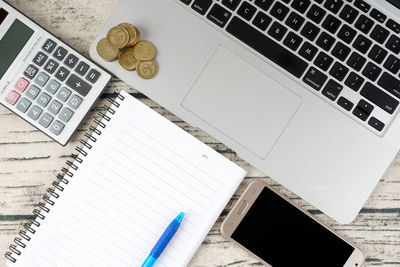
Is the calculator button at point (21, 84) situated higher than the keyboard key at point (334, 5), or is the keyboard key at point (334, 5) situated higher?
the keyboard key at point (334, 5)

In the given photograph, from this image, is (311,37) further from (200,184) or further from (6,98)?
(6,98)

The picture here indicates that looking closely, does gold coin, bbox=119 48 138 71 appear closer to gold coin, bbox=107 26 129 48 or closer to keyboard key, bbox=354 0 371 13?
gold coin, bbox=107 26 129 48

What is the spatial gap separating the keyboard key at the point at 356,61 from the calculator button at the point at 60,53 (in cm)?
38

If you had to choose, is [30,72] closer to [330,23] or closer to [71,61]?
[71,61]

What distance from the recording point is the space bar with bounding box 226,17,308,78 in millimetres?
616

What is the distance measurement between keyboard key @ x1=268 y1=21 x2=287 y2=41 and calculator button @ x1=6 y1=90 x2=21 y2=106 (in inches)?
13.8

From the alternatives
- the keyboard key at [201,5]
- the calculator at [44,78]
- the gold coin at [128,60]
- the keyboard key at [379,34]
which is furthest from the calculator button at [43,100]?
the keyboard key at [379,34]

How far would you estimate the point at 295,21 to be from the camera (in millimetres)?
615

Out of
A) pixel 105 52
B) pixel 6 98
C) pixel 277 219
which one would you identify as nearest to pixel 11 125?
pixel 6 98

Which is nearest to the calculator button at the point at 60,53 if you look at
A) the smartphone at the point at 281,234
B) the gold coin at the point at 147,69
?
the gold coin at the point at 147,69

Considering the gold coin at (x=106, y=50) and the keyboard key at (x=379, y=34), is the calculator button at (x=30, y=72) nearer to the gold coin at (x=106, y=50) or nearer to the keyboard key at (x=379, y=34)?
the gold coin at (x=106, y=50)

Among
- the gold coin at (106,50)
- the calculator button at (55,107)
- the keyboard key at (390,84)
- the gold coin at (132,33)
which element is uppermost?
the keyboard key at (390,84)

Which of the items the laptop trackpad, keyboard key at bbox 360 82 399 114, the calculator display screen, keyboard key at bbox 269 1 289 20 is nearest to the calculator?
the calculator display screen

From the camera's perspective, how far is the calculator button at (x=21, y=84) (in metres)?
0.62
